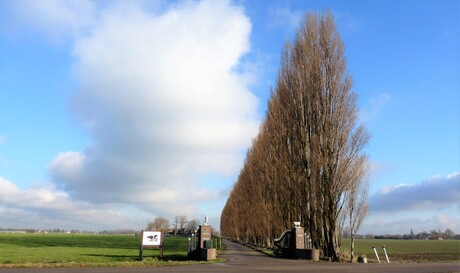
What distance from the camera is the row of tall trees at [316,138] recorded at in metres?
26.0

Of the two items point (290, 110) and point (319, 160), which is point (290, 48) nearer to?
point (290, 110)

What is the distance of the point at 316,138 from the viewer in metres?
27.2

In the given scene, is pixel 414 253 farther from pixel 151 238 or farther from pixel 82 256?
pixel 82 256

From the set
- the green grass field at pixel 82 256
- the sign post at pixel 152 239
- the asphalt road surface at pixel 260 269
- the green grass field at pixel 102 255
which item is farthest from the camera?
the sign post at pixel 152 239

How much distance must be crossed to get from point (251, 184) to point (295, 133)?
18453 mm

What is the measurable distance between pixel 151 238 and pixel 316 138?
12.2m

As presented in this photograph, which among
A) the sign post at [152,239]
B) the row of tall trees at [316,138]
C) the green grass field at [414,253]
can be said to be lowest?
the green grass field at [414,253]

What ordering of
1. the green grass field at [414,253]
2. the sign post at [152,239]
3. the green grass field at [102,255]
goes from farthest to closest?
the green grass field at [414,253] → the sign post at [152,239] → the green grass field at [102,255]

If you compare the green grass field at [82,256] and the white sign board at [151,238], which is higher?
the white sign board at [151,238]

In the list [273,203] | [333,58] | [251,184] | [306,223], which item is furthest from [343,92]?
[251,184]

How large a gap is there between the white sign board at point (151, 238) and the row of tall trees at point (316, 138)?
Result: 34.4 feet

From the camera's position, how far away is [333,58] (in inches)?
1133

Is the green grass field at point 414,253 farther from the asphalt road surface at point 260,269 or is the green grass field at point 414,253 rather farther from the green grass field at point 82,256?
the green grass field at point 82,256

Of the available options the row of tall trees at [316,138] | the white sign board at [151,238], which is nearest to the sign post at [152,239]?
the white sign board at [151,238]
